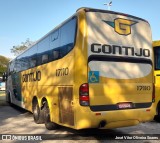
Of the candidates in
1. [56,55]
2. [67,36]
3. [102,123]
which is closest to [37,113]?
[56,55]

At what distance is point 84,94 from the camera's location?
6.95m

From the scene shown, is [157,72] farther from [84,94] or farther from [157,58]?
[84,94]

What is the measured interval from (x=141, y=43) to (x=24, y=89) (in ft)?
22.4

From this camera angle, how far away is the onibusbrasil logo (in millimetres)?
7582

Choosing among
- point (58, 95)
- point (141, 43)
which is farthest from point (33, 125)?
point (141, 43)

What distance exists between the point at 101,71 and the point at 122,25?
1.46 m

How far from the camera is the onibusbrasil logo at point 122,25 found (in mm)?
7582

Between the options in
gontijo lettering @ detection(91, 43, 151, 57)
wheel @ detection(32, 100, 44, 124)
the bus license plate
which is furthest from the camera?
wheel @ detection(32, 100, 44, 124)

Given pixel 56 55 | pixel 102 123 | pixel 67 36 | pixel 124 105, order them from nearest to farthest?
pixel 102 123 < pixel 124 105 < pixel 67 36 < pixel 56 55

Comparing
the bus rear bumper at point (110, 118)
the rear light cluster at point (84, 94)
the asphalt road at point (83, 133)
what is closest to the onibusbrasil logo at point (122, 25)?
the rear light cluster at point (84, 94)

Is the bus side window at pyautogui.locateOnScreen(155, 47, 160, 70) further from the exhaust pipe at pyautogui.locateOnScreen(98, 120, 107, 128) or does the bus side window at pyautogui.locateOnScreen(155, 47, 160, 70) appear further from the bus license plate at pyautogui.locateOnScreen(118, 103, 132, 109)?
the exhaust pipe at pyautogui.locateOnScreen(98, 120, 107, 128)

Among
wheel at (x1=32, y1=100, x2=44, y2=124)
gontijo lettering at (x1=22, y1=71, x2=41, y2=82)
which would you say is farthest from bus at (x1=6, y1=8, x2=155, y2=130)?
gontijo lettering at (x1=22, y1=71, x2=41, y2=82)

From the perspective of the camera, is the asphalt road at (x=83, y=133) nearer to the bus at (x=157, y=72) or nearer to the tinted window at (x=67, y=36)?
the bus at (x=157, y=72)

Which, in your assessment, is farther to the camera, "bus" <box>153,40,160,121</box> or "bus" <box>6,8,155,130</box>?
"bus" <box>153,40,160,121</box>
